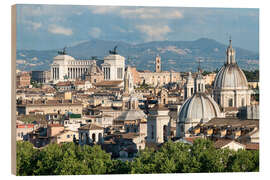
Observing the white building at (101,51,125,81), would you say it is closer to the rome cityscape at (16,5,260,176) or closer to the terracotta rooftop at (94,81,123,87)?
the terracotta rooftop at (94,81,123,87)

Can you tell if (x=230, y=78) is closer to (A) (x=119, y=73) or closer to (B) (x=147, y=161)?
(B) (x=147, y=161)

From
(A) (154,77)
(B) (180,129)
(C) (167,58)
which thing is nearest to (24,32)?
(B) (180,129)

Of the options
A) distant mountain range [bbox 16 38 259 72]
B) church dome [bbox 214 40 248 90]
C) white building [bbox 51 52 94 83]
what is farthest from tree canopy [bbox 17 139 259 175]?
white building [bbox 51 52 94 83]

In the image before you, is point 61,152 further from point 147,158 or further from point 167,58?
point 167,58

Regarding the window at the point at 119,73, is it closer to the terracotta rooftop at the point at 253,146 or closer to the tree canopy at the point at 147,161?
the terracotta rooftop at the point at 253,146

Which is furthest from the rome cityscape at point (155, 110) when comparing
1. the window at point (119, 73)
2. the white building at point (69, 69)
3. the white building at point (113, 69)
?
the window at point (119, 73)

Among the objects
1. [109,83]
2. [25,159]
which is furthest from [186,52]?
[109,83]
